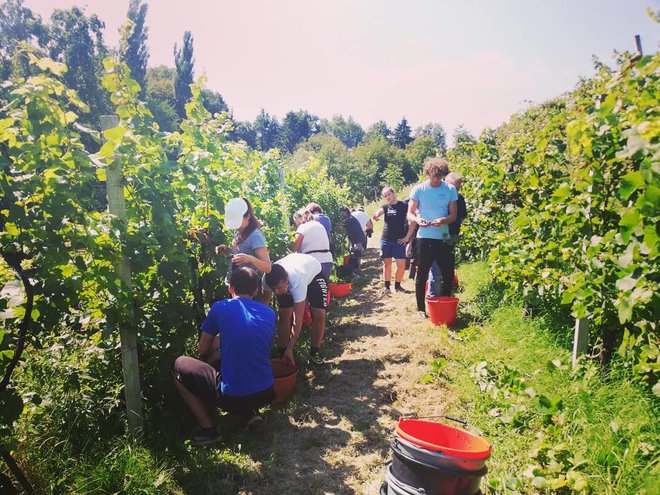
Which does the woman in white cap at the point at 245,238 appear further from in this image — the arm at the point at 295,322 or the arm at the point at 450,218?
the arm at the point at 450,218

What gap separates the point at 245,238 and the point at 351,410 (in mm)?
1723

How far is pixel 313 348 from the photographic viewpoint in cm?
404

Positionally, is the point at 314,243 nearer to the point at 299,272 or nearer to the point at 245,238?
the point at 299,272

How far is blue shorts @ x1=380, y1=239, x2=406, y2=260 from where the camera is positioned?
19.9ft

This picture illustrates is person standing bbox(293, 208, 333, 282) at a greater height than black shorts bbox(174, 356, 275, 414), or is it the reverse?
person standing bbox(293, 208, 333, 282)

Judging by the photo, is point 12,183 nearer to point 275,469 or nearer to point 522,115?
point 275,469

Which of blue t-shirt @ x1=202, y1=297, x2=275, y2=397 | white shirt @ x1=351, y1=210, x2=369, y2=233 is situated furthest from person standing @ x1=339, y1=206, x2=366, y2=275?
blue t-shirt @ x1=202, y1=297, x2=275, y2=397

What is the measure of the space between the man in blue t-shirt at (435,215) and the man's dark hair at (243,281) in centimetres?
216

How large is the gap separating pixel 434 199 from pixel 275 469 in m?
3.00

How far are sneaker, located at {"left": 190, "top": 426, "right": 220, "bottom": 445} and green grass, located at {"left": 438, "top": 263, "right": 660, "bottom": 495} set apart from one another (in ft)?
5.42

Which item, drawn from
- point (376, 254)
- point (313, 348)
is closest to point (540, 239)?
point (313, 348)

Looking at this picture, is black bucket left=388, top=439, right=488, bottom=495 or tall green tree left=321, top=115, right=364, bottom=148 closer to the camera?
black bucket left=388, top=439, right=488, bottom=495

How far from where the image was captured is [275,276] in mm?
3418

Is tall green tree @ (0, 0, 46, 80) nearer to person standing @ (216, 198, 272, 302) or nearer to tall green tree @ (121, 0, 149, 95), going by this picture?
tall green tree @ (121, 0, 149, 95)
